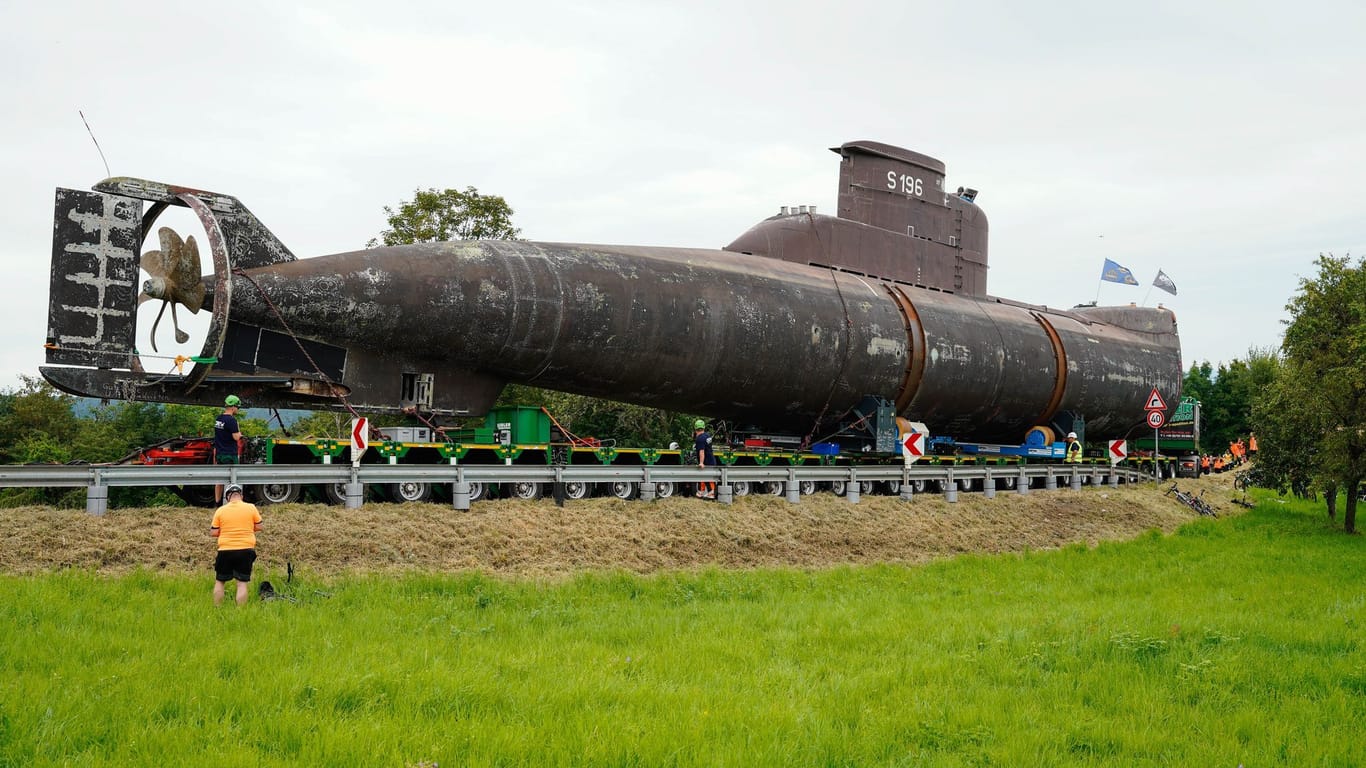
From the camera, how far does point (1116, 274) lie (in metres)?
34.3

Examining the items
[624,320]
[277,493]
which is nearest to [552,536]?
[277,493]

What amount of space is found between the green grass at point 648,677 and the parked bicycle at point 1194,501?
55.1 feet

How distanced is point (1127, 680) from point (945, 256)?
1872 cm

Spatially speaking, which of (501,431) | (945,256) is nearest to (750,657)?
(501,431)

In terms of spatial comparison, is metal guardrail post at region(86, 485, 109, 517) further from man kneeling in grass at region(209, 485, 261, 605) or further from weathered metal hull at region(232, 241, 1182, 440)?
weathered metal hull at region(232, 241, 1182, 440)

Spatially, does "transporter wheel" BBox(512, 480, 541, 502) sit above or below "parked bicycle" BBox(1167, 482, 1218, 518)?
above

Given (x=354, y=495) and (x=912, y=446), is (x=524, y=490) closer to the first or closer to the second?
(x=354, y=495)

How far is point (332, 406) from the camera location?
49.0 ft

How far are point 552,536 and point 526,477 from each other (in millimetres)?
1456

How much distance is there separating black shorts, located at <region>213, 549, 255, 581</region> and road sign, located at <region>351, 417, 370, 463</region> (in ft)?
11.6

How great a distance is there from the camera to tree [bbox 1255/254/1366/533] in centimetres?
2227

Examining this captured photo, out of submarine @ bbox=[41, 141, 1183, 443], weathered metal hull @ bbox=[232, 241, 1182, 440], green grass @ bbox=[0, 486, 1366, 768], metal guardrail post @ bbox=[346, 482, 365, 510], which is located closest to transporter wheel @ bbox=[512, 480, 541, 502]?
submarine @ bbox=[41, 141, 1183, 443]

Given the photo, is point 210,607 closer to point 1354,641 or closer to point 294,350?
point 294,350

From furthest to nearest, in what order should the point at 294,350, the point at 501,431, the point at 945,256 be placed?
the point at 945,256 → the point at 501,431 → the point at 294,350
